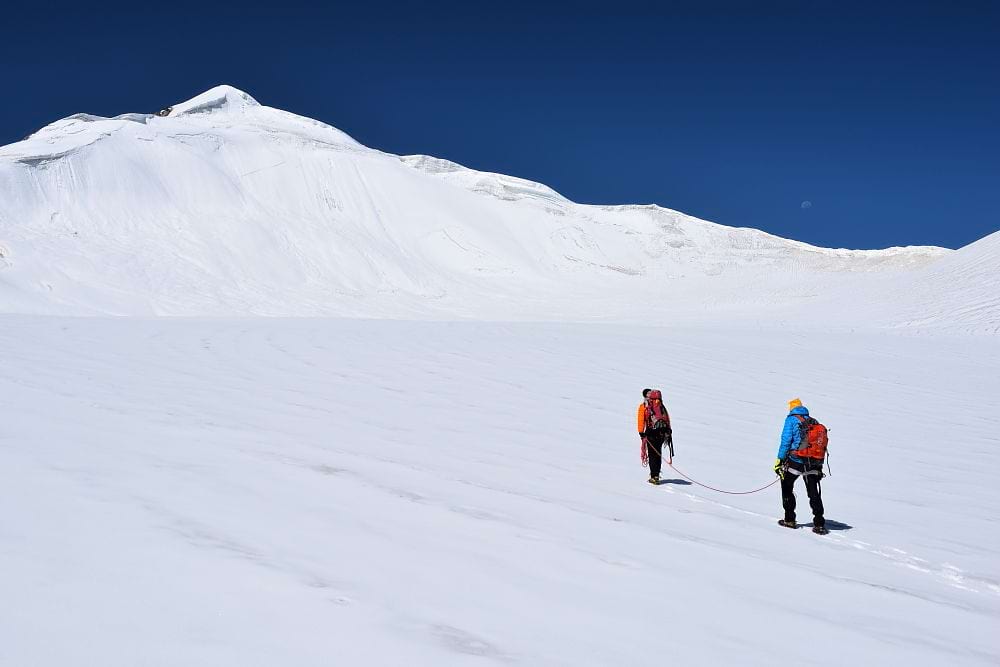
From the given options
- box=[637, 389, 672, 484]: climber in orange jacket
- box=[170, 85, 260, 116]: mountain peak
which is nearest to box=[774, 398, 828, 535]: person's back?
box=[637, 389, 672, 484]: climber in orange jacket

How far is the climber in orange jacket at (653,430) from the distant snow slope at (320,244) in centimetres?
2667

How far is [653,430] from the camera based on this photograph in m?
8.05

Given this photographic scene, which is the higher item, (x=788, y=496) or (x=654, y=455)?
(x=654, y=455)

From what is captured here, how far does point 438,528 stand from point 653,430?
13.0 feet

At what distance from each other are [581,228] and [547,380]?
52.8 meters

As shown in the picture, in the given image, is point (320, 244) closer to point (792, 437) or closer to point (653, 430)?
point (653, 430)

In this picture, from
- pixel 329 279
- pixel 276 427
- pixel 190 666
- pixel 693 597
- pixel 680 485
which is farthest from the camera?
pixel 329 279

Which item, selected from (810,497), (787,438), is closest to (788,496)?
(810,497)

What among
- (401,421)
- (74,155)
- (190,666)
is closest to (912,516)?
(401,421)

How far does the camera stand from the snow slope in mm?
3000

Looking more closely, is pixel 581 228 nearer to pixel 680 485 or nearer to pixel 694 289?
pixel 694 289

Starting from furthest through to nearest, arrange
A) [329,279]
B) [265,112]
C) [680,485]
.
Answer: [265,112], [329,279], [680,485]

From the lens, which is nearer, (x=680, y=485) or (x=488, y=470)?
(x=488, y=470)

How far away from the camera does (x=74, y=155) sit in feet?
160
